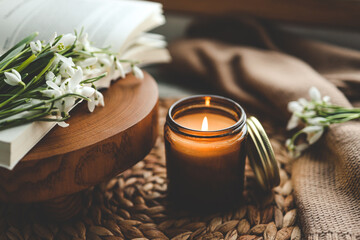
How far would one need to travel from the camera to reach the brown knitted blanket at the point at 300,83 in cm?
59

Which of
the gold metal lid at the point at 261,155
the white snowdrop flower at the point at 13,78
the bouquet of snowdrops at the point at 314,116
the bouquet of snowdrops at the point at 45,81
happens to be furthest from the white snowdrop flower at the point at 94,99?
the bouquet of snowdrops at the point at 314,116

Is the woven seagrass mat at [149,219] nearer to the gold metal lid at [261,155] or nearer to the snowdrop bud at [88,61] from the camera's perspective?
the gold metal lid at [261,155]

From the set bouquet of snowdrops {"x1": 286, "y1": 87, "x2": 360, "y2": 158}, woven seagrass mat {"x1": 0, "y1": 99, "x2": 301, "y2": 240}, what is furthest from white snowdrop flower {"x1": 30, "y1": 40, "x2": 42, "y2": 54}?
bouquet of snowdrops {"x1": 286, "y1": 87, "x2": 360, "y2": 158}

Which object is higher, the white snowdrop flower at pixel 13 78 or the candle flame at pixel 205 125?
the white snowdrop flower at pixel 13 78

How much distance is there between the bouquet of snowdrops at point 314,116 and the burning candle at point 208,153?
0.41 feet

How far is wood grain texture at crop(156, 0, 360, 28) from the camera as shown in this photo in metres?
1.03

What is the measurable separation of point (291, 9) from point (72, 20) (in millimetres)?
660

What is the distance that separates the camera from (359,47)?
3.53 feet

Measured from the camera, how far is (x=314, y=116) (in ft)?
2.32

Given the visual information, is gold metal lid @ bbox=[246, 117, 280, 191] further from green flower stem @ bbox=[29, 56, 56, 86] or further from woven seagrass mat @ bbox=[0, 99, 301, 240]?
green flower stem @ bbox=[29, 56, 56, 86]

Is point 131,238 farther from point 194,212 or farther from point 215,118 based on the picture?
point 215,118

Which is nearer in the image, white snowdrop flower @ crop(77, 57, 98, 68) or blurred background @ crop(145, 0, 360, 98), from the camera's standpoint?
white snowdrop flower @ crop(77, 57, 98, 68)

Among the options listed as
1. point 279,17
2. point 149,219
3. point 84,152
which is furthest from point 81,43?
point 279,17

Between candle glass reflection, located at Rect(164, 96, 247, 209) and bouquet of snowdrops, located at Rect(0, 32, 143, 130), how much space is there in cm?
14
